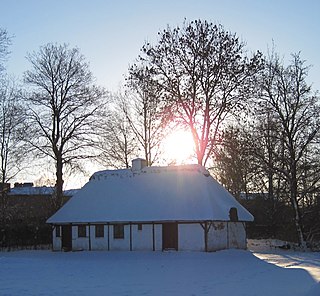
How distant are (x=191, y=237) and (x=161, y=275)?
451 inches

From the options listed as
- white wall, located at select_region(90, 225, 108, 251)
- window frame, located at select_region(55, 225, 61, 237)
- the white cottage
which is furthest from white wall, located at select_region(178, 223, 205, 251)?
window frame, located at select_region(55, 225, 61, 237)

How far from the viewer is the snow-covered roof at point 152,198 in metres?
35.1

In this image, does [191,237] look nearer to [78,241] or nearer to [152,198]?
[152,198]

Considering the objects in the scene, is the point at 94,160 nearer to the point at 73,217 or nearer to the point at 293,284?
the point at 73,217

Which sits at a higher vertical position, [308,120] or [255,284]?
[308,120]

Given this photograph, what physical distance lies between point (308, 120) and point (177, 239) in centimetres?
1166

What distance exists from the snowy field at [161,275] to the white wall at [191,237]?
3.18 ft

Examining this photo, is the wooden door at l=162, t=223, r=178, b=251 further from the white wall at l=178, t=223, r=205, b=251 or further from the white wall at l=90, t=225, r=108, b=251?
the white wall at l=90, t=225, r=108, b=251

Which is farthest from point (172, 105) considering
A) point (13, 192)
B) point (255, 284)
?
point (13, 192)

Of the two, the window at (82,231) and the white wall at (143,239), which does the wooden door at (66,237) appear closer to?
the window at (82,231)

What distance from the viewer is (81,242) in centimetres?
3750

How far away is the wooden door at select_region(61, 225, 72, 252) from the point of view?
125 feet

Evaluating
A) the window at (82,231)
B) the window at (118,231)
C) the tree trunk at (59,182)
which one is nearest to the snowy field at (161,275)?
the window at (118,231)

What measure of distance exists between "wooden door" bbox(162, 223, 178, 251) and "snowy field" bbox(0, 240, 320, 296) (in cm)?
145
